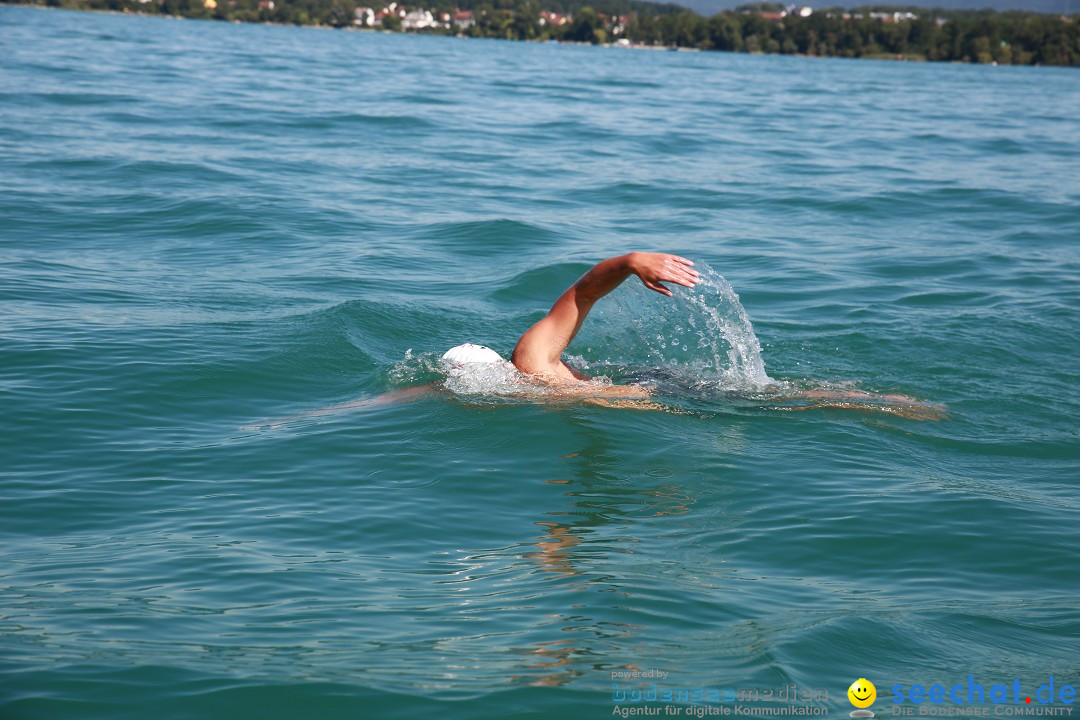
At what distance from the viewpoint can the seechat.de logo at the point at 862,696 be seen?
401 centimetres

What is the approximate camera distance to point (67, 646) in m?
4.34

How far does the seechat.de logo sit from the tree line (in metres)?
86.4

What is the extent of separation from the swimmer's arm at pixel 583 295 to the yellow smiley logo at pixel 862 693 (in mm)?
2480

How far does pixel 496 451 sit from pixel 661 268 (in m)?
1.56

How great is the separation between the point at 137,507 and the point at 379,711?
2447 millimetres

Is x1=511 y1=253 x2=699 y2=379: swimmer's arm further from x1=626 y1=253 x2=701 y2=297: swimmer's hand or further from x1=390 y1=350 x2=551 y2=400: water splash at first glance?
x1=390 y1=350 x2=551 y2=400: water splash

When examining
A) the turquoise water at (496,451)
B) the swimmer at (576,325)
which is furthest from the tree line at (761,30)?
the swimmer at (576,325)

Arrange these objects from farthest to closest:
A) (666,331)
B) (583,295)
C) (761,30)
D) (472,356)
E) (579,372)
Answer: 1. (761,30)
2. (666,331)
3. (579,372)
4. (472,356)
5. (583,295)

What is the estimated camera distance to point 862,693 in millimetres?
4145

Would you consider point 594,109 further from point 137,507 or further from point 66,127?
point 137,507

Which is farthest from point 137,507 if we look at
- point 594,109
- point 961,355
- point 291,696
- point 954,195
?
point 594,109

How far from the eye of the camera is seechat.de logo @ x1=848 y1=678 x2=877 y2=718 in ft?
13.2

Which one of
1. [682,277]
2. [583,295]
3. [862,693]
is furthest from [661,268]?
[862,693]

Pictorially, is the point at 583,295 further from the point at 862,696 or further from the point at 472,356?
the point at 862,696
